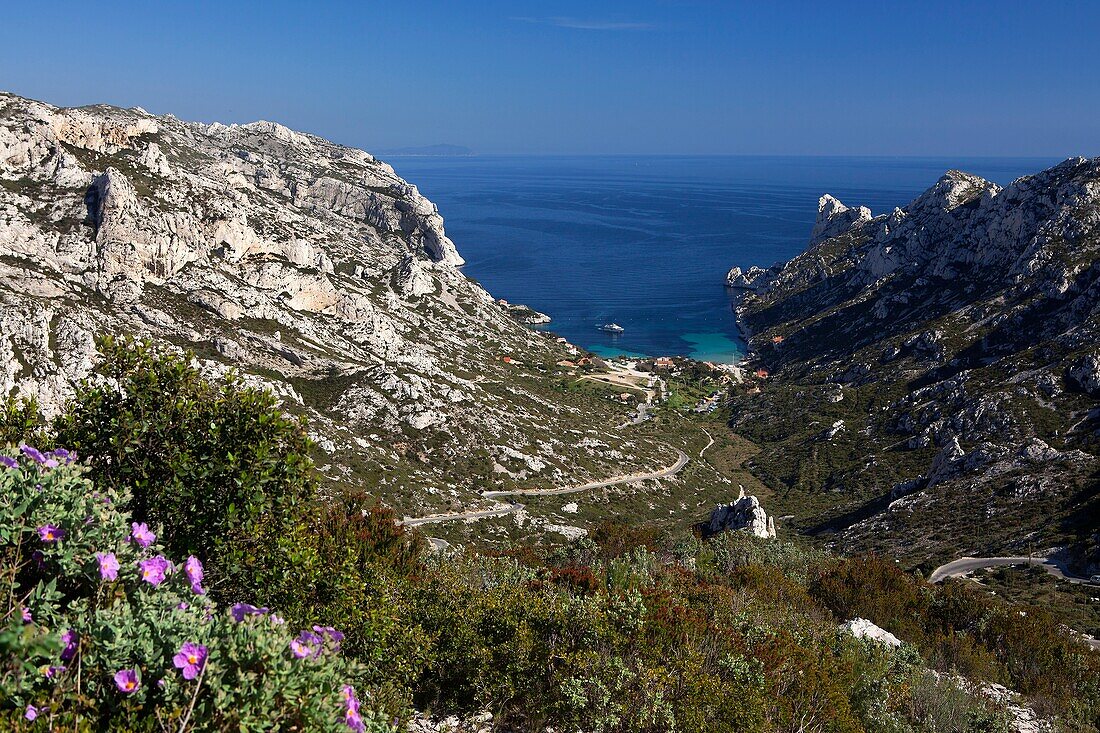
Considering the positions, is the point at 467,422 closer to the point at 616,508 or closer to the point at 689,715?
the point at 616,508

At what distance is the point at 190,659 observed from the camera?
5.20 meters

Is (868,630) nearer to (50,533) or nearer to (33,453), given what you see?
(50,533)

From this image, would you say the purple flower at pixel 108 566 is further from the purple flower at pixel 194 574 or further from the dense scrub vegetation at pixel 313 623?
the purple flower at pixel 194 574

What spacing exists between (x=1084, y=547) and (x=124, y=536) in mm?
59187

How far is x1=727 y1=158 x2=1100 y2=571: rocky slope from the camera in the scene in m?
58.4

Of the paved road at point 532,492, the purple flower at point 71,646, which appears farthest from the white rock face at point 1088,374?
the purple flower at point 71,646

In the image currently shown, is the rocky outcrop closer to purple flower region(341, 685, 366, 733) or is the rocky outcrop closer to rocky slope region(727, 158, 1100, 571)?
rocky slope region(727, 158, 1100, 571)

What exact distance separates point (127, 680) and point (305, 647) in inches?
54.8

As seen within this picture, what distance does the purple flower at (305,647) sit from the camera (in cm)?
545

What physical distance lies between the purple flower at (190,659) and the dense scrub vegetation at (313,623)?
4.5 inches

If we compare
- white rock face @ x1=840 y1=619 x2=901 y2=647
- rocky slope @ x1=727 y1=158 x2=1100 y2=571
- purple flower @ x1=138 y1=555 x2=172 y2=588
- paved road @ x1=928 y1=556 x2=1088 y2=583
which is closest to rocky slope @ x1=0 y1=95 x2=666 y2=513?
rocky slope @ x1=727 y1=158 x2=1100 y2=571

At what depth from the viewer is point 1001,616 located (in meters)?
26.2

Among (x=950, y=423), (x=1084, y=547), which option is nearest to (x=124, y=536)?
(x=1084, y=547)

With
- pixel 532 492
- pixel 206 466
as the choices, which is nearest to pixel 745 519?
pixel 532 492
